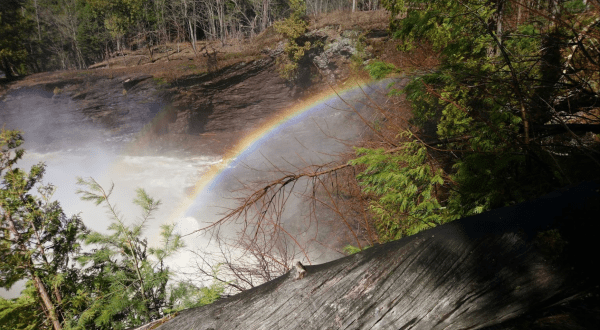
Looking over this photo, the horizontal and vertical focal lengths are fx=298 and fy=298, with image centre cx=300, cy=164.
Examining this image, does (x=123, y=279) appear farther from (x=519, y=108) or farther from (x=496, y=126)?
(x=519, y=108)

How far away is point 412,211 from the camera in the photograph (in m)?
3.46

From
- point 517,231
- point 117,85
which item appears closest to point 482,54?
point 517,231

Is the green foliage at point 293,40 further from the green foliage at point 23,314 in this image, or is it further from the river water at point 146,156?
the green foliage at point 23,314

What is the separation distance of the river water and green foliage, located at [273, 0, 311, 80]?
2881 millimetres

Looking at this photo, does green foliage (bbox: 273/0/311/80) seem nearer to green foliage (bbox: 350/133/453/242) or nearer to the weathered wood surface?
green foliage (bbox: 350/133/453/242)

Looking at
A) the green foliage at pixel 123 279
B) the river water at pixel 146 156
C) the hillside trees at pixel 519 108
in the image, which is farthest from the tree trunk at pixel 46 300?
the river water at pixel 146 156

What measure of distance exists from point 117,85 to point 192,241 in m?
14.5

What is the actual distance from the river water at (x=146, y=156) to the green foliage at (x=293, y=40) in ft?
9.45

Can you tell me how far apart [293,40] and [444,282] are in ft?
66.7

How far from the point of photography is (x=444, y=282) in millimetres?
885

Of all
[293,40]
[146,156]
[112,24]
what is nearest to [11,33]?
[112,24]

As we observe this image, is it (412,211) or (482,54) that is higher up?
(482,54)

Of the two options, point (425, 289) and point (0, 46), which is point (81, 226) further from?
point (0, 46)

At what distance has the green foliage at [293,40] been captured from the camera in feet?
63.0
